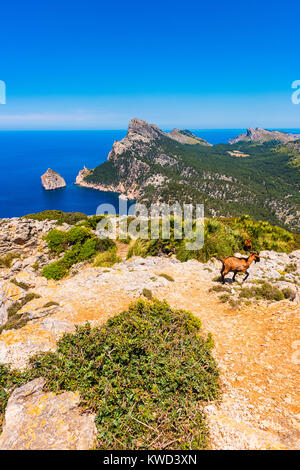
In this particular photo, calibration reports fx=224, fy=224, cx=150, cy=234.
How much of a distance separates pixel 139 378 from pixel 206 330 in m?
3.26

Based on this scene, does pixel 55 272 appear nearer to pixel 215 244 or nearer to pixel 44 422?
pixel 215 244

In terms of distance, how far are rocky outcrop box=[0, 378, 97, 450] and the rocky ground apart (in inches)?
0.6

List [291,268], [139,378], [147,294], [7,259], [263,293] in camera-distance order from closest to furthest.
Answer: [139,378] → [263,293] → [147,294] → [291,268] → [7,259]

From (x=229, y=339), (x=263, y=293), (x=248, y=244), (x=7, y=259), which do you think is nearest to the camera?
(x=229, y=339)

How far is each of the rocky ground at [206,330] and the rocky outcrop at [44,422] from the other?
2cm

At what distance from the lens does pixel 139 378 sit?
4.50m

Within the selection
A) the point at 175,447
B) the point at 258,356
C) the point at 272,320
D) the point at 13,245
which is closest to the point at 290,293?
the point at 272,320

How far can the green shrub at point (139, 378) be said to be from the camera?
143 inches

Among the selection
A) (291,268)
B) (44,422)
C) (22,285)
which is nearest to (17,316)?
(22,285)

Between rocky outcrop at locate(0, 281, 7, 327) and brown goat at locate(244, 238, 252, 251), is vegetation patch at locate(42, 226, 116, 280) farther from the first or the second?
brown goat at locate(244, 238, 252, 251)

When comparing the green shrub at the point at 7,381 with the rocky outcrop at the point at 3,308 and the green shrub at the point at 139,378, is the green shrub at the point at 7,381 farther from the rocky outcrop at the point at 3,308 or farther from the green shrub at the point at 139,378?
the rocky outcrop at the point at 3,308

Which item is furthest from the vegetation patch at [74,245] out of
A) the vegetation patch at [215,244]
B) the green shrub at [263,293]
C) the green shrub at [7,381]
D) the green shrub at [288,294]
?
the green shrub at [288,294]

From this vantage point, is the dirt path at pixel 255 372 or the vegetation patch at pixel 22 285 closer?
the dirt path at pixel 255 372

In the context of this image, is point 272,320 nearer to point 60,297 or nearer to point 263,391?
point 263,391
